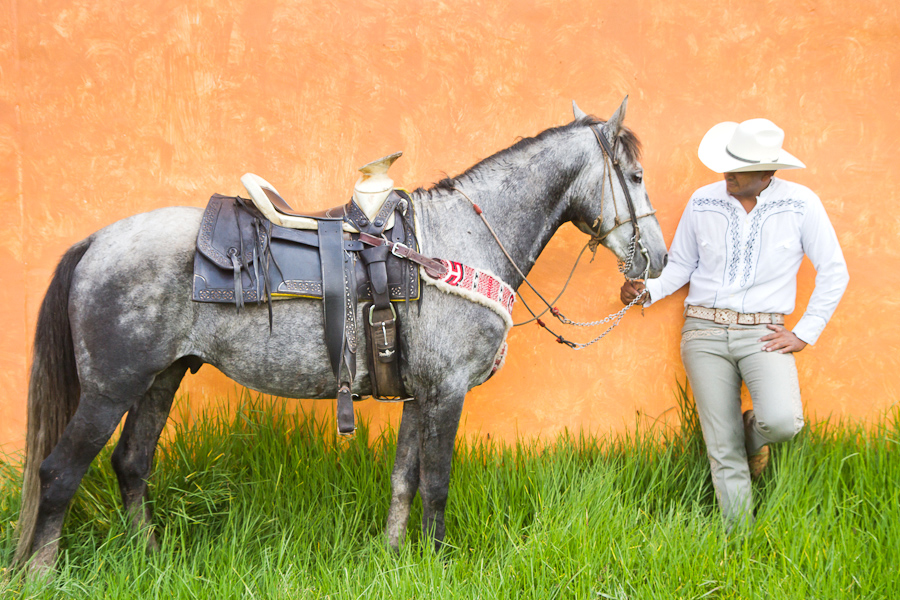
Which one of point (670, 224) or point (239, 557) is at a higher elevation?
point (670, 224)

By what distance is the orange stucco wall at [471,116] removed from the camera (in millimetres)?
3170

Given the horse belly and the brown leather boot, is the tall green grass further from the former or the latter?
the horse belly

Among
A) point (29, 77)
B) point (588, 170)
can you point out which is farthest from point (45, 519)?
point (588, 170)

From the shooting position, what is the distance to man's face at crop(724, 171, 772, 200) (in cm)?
288

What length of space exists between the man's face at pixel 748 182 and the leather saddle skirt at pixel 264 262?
1.71 m

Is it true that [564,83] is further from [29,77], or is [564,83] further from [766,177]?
[29,77]

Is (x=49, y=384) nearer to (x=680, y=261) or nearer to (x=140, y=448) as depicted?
(x=140, y=448)

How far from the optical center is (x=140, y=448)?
2.68m

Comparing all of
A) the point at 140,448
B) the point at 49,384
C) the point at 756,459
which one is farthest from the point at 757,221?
the point at 49,384

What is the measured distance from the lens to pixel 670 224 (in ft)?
11.0

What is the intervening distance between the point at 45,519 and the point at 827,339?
4115mm

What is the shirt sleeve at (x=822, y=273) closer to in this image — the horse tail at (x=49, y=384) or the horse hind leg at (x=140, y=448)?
the horse hind leg at (x=140, y=448)

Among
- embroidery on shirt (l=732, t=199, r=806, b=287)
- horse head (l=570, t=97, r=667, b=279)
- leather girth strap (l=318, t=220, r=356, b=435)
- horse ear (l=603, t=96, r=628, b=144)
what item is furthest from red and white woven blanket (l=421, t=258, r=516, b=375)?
embroidery on shirt (l=732, t=199, r=806, b=287)

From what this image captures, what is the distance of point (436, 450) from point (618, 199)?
140 centimetres
